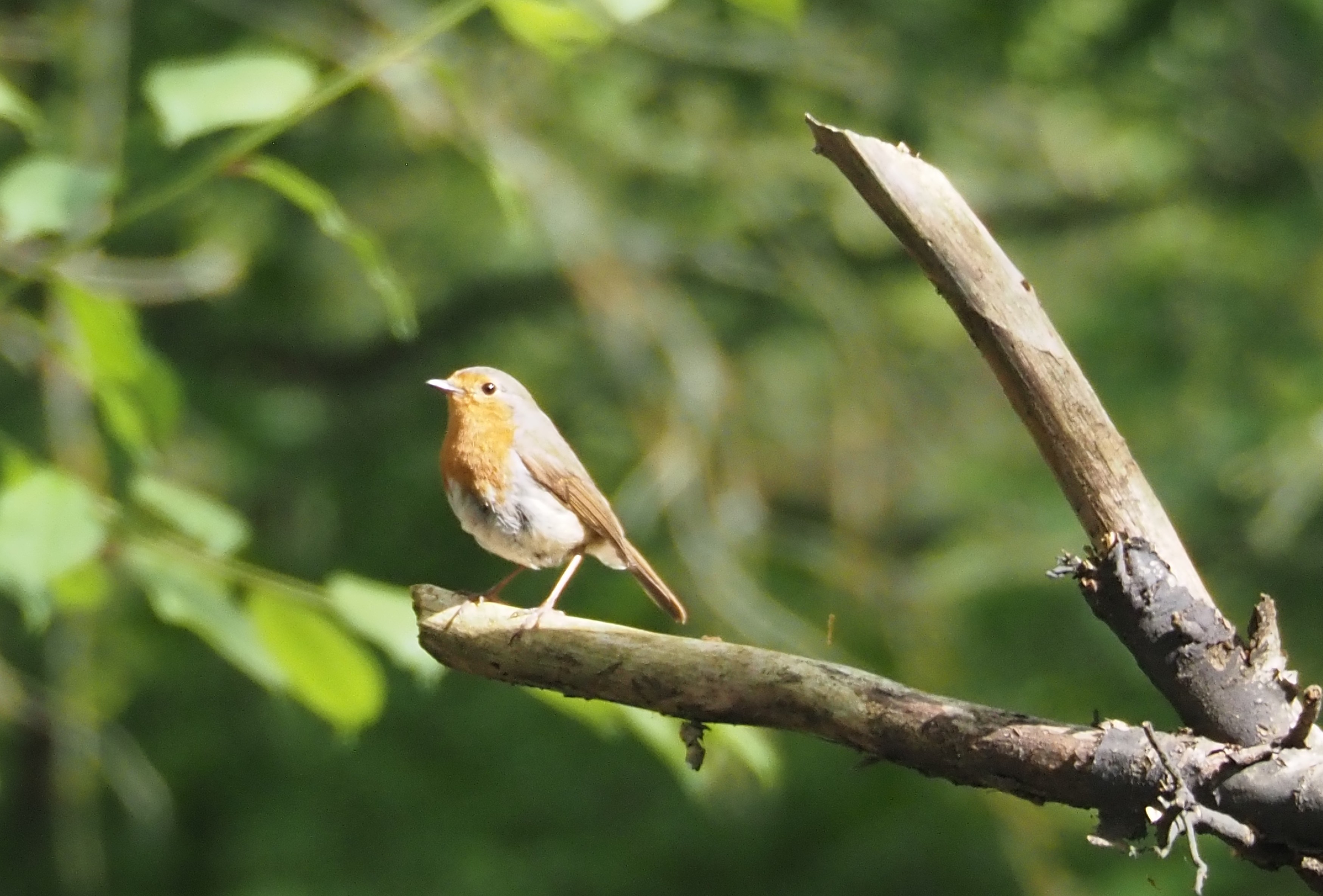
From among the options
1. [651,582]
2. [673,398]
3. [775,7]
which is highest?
[673,398]

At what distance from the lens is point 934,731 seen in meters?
1.96

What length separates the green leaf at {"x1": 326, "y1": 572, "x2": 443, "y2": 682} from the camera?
107 inches

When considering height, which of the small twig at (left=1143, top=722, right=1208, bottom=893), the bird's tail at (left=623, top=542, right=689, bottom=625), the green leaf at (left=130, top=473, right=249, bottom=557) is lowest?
the green leaf at (left=130, top=473, right=249, bottom=557)

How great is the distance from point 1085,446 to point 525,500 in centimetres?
166

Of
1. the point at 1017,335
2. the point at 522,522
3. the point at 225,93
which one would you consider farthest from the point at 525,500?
the point at 1017,335

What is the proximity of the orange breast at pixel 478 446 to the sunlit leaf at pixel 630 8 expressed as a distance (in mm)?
1234

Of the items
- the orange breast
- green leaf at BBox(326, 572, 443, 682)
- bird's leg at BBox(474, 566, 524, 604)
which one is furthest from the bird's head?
green leaf at BBox(326, 572, 443, 682)

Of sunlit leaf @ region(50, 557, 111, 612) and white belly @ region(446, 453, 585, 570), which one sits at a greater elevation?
white belly @ region(446, 453, 585, 570)

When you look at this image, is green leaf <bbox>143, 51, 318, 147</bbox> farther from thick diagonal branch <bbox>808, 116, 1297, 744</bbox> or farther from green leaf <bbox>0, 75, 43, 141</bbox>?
thick diagonal branch <bbox>808, 116, 1297, 744</bbox>

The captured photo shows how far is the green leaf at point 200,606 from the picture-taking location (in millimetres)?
2730

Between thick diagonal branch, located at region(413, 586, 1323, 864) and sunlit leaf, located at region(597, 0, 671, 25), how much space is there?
932mm

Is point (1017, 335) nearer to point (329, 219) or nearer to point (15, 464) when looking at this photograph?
point (329, 219)

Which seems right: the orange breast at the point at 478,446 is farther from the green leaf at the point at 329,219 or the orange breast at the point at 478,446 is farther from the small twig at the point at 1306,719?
the small twig at the point at 1306,719

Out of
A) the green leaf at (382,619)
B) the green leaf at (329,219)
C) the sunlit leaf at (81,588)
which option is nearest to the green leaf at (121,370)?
the sunlit leaf at (81,588)
